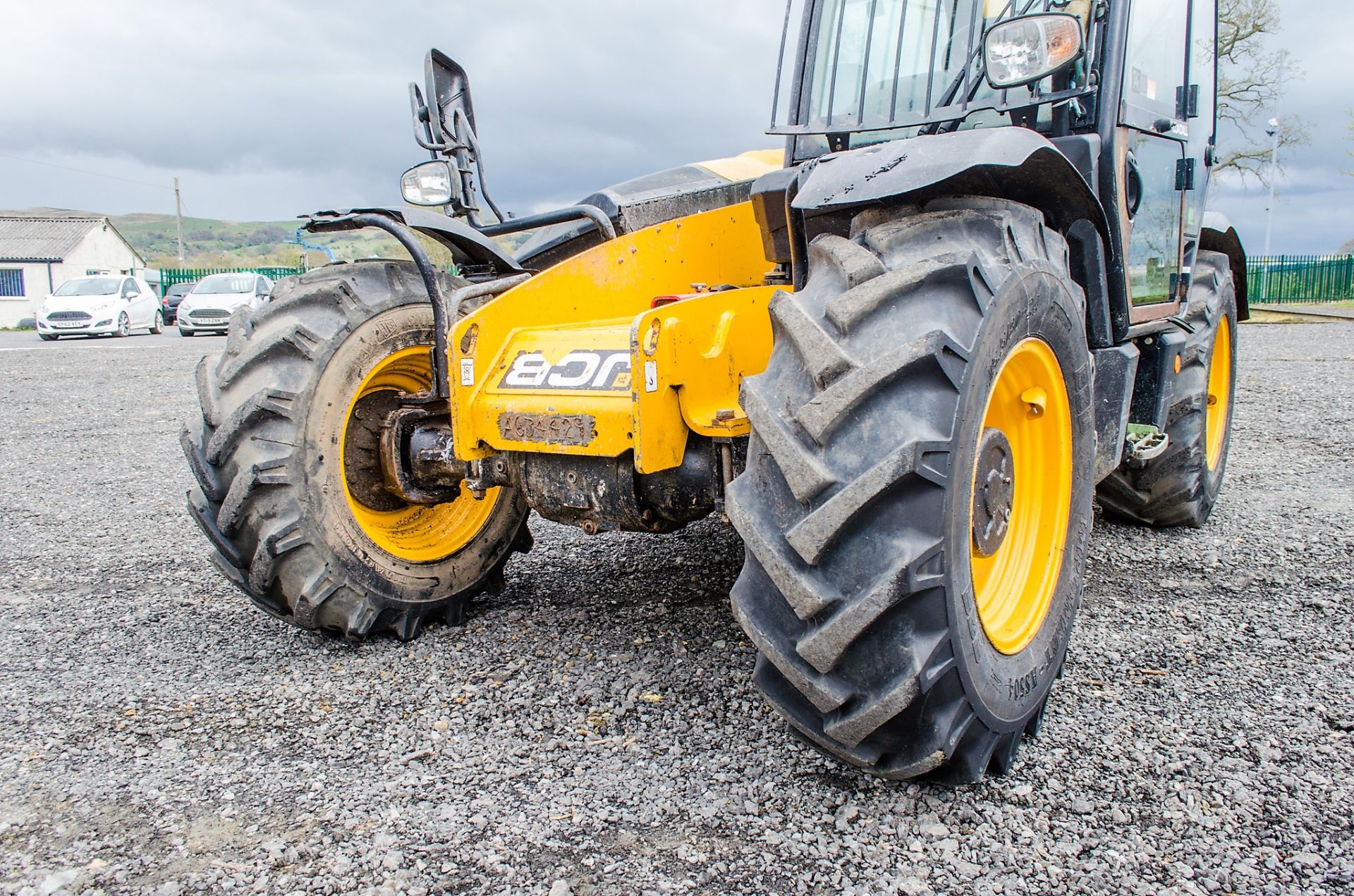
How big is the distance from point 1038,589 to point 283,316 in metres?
2.50

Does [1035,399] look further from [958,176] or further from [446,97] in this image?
[446,97]

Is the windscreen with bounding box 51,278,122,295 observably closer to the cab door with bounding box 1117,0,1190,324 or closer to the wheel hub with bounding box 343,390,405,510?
the wheel hub with bounding box 343,390,405,510

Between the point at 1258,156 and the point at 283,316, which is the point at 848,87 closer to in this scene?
the point at 283,316

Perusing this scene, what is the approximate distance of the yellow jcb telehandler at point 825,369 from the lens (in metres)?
1.94

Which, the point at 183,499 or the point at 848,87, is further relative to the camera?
the point at 183,499

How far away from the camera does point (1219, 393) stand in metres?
5.16

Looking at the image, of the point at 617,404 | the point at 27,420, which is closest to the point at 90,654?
the point at 617,404

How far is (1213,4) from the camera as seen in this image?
13.1 feet

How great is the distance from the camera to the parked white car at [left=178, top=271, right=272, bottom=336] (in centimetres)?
2177

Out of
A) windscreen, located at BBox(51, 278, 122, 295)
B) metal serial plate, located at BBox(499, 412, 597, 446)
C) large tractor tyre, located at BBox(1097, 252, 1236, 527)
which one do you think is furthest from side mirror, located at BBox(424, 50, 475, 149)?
windscreen, located at BBox(51, 278, 122, 295)

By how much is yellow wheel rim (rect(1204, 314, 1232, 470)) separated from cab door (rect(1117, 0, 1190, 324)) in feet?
4.59

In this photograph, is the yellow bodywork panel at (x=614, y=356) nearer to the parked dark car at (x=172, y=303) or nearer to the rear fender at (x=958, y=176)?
the rear fender at (x=958, y=176)

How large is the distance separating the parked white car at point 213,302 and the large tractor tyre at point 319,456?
19.8 metres

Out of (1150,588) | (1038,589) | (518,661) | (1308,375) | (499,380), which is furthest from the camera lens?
(1308,375)
